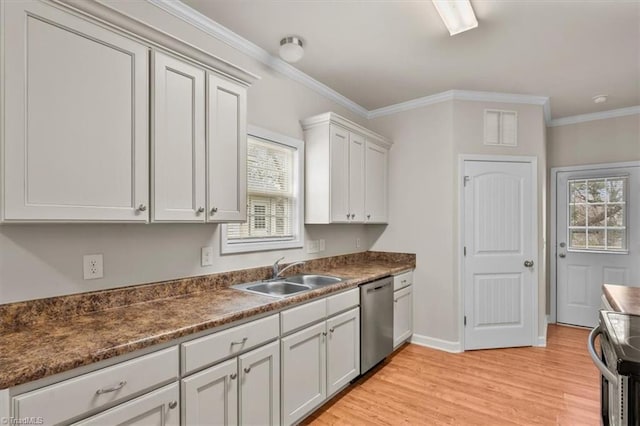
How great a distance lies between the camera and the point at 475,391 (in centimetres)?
272

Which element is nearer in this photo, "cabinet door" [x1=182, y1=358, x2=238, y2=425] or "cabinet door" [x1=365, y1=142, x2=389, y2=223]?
"cabinet door" [x1=182, y1=358, x2=238, y2=425]

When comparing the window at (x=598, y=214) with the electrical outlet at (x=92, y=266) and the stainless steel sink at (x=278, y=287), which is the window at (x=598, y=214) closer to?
the stainless steel sink at (x=278, y=287)

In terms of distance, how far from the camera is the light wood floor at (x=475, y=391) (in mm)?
2368

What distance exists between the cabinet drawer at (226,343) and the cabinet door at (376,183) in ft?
6.37

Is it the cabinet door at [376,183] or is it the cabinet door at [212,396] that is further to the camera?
the cabinet door at [376,183]

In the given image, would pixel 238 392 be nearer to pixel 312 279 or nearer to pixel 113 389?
pixel 113 389

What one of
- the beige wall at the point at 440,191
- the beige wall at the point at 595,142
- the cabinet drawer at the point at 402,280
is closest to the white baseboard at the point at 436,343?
the beige wall at the point at 440,191

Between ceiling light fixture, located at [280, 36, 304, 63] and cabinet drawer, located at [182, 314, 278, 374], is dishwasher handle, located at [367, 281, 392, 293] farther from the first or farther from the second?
ceiling light fixture, located at [280, 36, 304, 63]

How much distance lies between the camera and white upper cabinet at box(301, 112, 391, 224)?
3082 mm

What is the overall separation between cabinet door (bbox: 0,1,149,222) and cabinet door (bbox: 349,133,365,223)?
2.02 metres

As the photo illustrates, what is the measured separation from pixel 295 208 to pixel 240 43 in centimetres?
141

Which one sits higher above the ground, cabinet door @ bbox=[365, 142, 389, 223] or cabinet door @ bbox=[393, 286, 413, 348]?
cabinet door @ bbox=[365, 142, 389, 223]

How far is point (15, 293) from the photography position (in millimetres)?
1511

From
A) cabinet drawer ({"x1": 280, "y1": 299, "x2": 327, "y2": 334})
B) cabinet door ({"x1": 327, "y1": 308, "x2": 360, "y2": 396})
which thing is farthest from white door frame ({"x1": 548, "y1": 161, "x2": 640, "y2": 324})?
cabinet drawer ({"x1": 280, "y1": 299, "x2": 327, "y2": 334})
